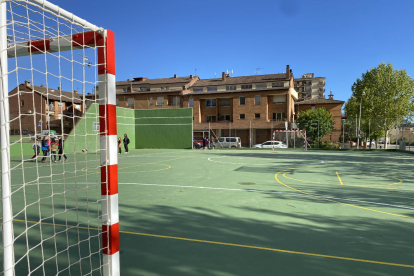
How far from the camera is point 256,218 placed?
5.69 metres

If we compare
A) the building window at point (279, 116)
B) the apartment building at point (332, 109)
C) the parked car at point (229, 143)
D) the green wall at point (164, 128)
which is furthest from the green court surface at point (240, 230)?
the apartment building at point (332, 109)

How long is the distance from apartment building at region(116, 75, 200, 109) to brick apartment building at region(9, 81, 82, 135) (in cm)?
4746

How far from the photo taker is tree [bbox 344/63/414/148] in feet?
121

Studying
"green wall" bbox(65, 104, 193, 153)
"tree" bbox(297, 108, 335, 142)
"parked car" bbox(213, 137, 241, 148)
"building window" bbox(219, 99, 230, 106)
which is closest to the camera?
"green wall" bbox(65, 104, 193, 153)

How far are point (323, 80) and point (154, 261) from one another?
92883mm

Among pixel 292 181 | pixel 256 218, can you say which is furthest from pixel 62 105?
pixel 292 181

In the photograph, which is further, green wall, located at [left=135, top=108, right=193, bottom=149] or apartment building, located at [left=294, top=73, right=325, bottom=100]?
→ apartment building, located at [left=294, top=73, right=325, bottom=100]

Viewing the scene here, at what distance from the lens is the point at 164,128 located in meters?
35.9

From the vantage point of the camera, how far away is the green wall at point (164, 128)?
3509cm

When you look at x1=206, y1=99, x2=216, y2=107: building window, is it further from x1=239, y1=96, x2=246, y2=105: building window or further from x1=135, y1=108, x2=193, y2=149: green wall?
x1=135, y1=108, x2=193, y2=149: green wall

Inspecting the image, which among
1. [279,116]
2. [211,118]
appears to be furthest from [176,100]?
[279,116]

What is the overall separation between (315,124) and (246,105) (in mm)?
12367

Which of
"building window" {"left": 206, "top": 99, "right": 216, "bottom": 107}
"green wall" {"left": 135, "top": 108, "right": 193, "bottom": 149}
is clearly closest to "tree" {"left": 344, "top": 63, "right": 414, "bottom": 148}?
"building window" {"left": 206, "top": 99, "right": 216, "bottom": 107}

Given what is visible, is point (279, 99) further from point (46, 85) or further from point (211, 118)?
point (46, 85)
